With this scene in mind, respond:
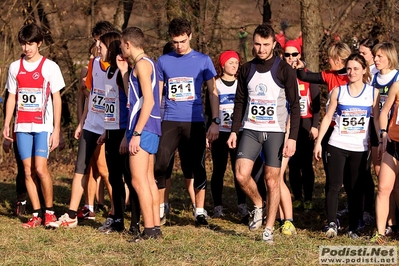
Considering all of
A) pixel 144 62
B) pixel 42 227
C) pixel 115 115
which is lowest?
pixel 42 227

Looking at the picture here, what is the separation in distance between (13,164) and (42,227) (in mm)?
5517

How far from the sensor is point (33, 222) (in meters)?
8.41

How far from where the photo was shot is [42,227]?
8.30 meters

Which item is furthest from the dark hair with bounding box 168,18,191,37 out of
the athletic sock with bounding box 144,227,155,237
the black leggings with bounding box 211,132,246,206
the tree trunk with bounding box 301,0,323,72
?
the tree trunk with bounding box 301,0,323,72

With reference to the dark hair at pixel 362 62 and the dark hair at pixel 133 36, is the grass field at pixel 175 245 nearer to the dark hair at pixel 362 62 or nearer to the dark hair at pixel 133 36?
the dark hair at pixel 362 62

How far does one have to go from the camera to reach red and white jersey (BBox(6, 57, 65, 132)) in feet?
27.3

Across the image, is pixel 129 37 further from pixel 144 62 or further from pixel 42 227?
pixel 42 227

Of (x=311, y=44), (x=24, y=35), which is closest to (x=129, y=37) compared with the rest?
(x=24, y=35)

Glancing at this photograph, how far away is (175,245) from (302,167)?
119 inches

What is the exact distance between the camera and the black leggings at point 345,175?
780cm

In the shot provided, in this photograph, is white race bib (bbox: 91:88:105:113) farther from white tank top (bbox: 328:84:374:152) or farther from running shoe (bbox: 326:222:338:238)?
running shoe (bbox: 326:222:338:238)

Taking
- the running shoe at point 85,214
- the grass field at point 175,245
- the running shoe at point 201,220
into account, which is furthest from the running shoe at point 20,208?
the running shoe at point 201,220

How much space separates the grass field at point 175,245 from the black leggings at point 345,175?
29 cm

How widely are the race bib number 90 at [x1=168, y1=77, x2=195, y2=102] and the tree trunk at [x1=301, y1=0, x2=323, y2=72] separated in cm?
559
